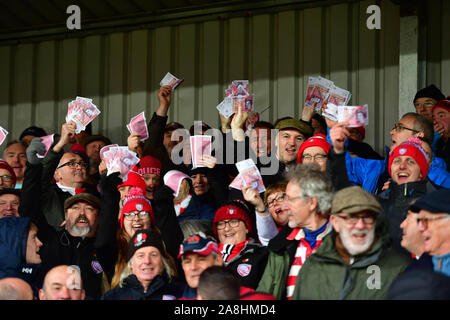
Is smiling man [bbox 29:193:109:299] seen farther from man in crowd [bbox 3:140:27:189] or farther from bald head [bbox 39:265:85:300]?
man in crowd [bbox 3:140:27:189]

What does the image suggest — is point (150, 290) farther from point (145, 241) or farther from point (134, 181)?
point (134, 181)

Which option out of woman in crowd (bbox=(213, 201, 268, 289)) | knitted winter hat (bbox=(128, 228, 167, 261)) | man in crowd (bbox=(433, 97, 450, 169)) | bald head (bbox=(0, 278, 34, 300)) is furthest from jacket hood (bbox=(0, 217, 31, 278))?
man in crowd (bbox=(433, 97, 450, 169))

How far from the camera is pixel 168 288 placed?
21.1 ft

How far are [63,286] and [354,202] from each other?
90.1 inches

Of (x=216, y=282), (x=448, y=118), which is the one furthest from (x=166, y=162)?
(x=216, y=282)

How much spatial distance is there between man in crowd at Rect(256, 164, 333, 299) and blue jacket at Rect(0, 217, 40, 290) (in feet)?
7.36

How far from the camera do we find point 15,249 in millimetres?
7352

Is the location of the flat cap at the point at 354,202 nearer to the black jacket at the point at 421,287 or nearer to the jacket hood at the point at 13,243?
the black jacket at the point at 421,287

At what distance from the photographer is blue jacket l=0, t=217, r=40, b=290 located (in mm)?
7191

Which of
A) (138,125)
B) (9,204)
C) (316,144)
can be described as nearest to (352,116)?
(316,144)

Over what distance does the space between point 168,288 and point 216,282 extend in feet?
4.00

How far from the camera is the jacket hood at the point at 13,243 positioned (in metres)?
7.24

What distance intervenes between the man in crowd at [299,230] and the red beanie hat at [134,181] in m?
1.94

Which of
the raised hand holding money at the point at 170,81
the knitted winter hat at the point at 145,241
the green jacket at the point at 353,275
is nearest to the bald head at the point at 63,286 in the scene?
the knitted winter hat at the point at 145,241
